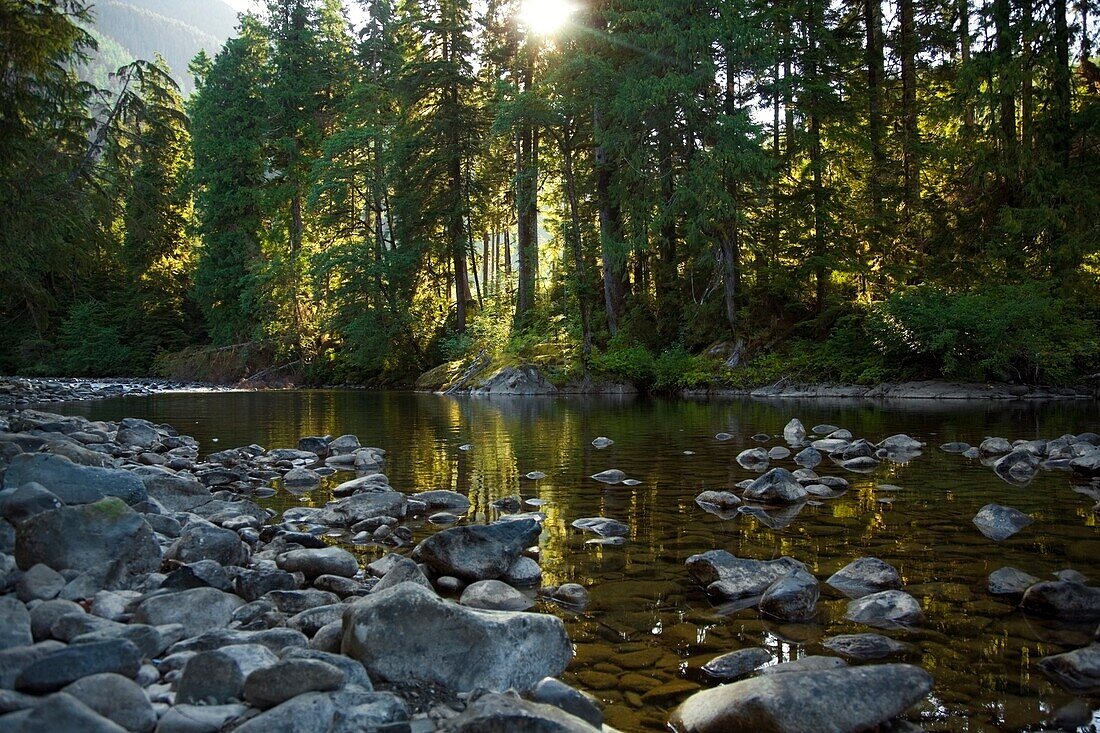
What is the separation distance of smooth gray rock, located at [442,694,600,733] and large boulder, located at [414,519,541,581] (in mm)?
2158

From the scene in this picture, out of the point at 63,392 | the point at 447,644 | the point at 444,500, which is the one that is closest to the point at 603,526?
the point at 444,500

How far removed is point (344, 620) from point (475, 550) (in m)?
1.49

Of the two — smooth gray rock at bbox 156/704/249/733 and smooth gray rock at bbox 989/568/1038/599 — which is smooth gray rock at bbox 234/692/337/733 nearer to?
smooth gray rock at bbox 156/704/249/733

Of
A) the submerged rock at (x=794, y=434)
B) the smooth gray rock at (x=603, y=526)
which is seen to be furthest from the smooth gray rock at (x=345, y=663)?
the submerged rock at (x=794, y=434)

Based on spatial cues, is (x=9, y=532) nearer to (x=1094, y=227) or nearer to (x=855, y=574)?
(x=855, y=574)

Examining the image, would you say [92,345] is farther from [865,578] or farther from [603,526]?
[865,578]

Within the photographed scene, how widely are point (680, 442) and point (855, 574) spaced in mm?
6736

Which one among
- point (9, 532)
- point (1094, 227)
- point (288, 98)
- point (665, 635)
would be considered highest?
point (288, 98)

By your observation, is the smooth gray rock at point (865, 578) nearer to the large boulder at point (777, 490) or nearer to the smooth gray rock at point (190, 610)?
the large boulder at point (777, 490)

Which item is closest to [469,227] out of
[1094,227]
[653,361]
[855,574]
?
[653,361]

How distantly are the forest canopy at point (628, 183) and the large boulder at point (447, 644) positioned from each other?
989 cm

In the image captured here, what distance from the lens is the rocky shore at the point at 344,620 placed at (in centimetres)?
266

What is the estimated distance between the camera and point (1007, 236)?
67.3ft

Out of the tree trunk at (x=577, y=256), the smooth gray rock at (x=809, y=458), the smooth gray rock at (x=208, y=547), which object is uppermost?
the tree trunk at (x=577, y=256)
